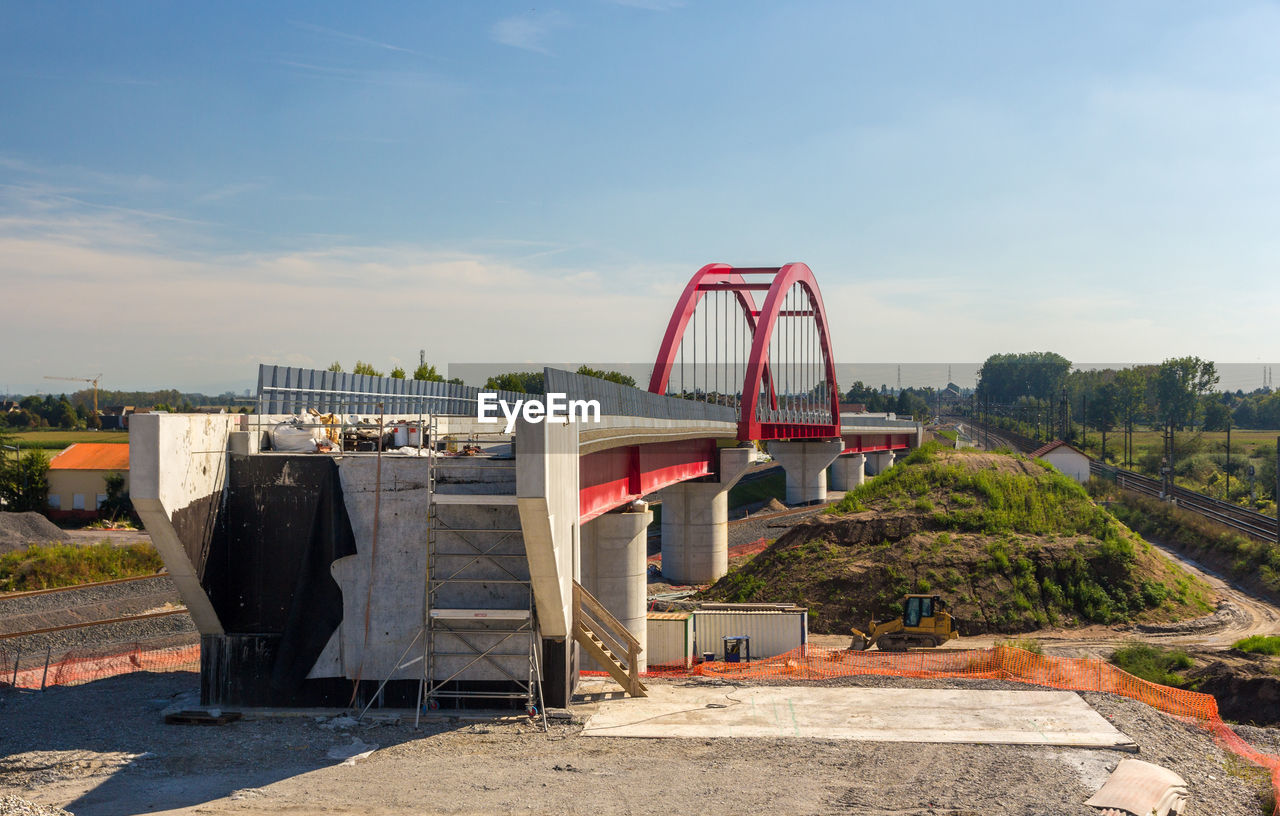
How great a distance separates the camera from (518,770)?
51.9 feet

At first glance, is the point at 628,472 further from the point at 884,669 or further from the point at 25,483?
the point at 25,483

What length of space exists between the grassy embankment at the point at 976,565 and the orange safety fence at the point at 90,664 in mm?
22145

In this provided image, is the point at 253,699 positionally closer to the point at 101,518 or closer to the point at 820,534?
the point at 820,534

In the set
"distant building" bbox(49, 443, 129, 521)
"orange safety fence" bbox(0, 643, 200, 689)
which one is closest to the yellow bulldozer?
"orange safety fence" bbox(0, 643, 200, 689)

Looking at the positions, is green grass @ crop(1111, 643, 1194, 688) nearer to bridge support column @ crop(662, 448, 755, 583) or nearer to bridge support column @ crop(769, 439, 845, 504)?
bridge support column @ crop(662, 448, 755, 583)

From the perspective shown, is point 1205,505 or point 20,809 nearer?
point 20,809

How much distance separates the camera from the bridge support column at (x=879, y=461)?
110 meters

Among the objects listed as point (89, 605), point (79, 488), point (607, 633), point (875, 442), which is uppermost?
point (875, 442)

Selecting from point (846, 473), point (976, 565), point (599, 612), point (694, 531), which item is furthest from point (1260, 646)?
point (846, 473)

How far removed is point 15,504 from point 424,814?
2240 inches

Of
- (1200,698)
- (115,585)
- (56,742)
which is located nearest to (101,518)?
(115,585)

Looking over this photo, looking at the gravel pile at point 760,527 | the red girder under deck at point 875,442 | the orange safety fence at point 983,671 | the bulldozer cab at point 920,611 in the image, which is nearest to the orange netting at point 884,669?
the orange safety fence at point 983,671

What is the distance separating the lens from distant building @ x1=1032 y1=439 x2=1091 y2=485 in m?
80.2

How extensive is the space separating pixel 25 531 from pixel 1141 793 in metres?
49.3
